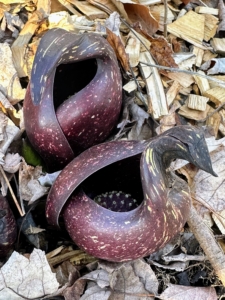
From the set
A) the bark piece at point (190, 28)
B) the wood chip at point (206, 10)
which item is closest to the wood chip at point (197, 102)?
the bark piece at point (190, 28)

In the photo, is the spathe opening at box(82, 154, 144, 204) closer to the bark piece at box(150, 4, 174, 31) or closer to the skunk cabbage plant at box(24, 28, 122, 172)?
the skunk cabbage plant at box(24, 28, 122, 172)

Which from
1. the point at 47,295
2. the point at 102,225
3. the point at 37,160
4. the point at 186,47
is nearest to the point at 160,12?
the point at 186,47

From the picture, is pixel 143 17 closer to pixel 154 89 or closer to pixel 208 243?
pixel 154 89

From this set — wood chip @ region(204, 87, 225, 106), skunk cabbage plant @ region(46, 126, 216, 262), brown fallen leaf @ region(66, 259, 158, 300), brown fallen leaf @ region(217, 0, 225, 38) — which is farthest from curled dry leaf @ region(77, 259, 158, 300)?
brown fallen leaf @ region(217, 0, 225, 38)

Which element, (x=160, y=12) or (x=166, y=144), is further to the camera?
(x=160, y=12)

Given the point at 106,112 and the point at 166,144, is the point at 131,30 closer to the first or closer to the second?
the point at 106,112
